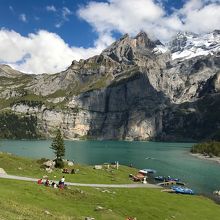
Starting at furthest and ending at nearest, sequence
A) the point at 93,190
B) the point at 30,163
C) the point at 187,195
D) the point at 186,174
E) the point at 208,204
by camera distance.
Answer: the point at 186,174 < the point at 30,163 < the point at 187,195 < the point at 208,204 < the point at 93,190

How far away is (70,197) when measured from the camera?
66875mm

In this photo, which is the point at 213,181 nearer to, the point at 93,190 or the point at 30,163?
the point at 30,163

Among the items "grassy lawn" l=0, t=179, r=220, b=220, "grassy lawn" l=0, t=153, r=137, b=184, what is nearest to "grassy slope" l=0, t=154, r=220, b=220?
"grassy lawn" l=0, t=179, r=220, b=220

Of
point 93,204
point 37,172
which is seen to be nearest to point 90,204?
point 93,204

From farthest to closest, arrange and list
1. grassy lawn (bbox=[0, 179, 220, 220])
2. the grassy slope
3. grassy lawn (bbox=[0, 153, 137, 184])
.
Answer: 1. grassy lawn (bbox=[0, 153, 137, 184])
2. the grassy slope
3. grassy lawn (bbox=[0, 179, 220, 220])

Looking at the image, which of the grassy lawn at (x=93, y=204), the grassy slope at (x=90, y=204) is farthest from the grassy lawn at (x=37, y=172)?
the grassy lawn at (x=93, y=204)

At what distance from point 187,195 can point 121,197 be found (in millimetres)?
25171

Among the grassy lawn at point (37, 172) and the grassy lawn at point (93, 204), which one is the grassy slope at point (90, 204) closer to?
the grassy lawn at point (93, 204)

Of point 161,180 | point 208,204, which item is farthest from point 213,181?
point 208,204

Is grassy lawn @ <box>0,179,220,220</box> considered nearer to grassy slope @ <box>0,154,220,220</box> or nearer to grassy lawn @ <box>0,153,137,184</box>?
grassy slope @ <box>0,154,220,220</box>

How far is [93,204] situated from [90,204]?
0.60 metres

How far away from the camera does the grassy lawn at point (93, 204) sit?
4992cm

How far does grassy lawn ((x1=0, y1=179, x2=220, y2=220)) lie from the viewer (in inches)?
1965

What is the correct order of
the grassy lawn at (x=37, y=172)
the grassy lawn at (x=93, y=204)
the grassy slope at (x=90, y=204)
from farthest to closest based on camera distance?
1. the grassy lawn at (x=37, y=172)
2. the grassy slope at (x=90, y=204)
3. the grassy lawn at (x=93, y=204)
